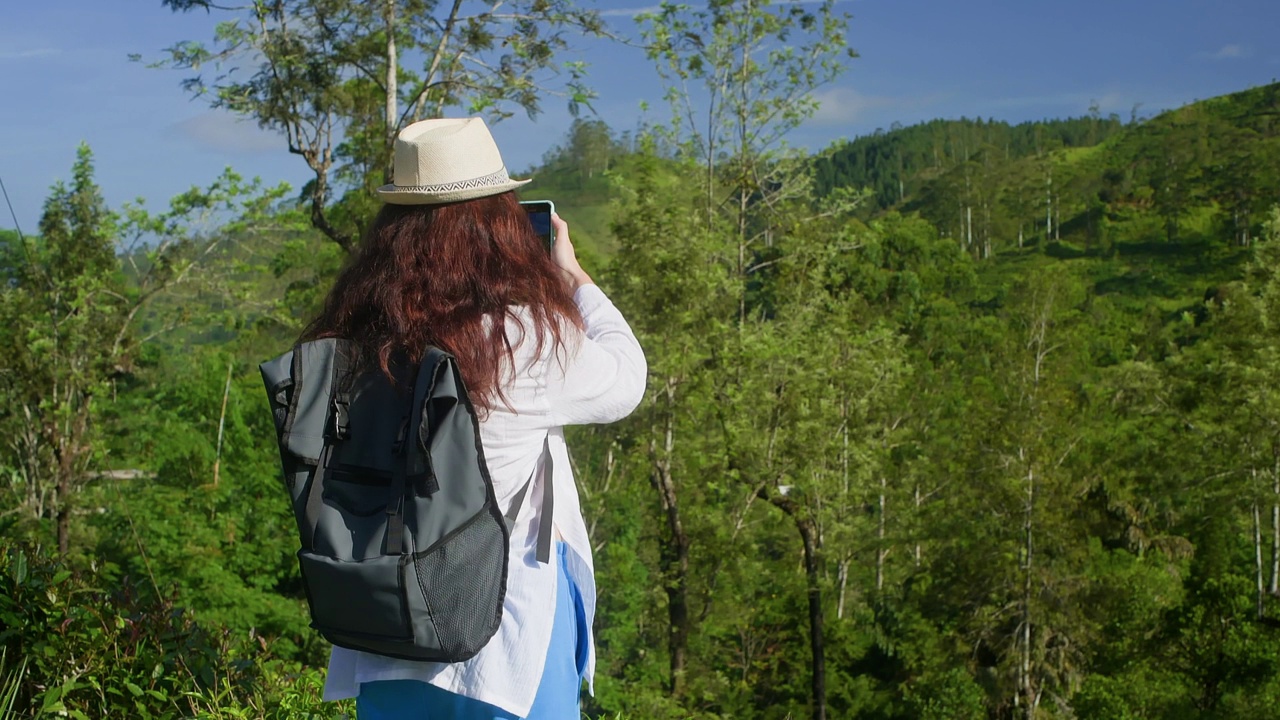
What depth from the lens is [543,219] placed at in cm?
161

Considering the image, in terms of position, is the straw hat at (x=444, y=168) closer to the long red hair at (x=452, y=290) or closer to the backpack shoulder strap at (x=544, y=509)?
the long red hair at (x=452, y=290)

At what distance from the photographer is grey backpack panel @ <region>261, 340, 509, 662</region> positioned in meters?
1.29

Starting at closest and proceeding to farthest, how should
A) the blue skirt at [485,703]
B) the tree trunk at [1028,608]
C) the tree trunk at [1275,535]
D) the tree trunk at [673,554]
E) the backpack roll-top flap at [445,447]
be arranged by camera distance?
the backpack roll-top flap at [445,447] < the blue skirt at [485,703] < the tree trunk at [673,554] < the tree trunk at [1028,608] < the tree trunk at [1275,535]

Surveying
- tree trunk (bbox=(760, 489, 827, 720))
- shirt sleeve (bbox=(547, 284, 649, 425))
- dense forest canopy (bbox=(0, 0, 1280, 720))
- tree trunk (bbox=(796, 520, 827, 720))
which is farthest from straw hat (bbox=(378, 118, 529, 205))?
tree trunk (bbox=(796, 520, 827, 720))

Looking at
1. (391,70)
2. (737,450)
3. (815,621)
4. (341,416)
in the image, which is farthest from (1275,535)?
(341,416)

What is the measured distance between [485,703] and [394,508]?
0.31 metres

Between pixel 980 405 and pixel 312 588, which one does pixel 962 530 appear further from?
pixel 312 588

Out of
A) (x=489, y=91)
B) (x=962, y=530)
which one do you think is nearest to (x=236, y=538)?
(x=489, y=91)

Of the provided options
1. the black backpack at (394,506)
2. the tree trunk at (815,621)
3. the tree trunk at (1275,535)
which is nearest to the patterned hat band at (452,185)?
the black backpack at (394,506)

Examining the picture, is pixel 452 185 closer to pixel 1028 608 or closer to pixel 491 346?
pixel 491 346

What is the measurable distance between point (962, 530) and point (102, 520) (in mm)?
13816

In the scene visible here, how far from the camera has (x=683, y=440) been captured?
1493 centimetres

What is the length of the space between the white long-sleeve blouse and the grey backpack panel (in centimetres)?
6

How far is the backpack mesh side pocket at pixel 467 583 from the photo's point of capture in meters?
1.29
